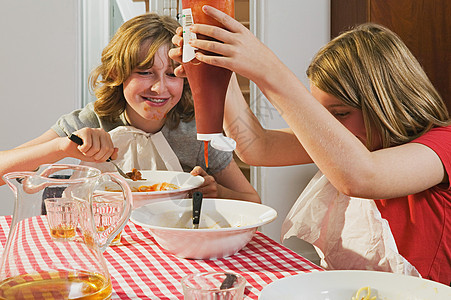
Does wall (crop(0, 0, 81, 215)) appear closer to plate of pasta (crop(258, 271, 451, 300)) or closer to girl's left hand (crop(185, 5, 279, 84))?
girl's left hand (crop(185, 5, 279, 84))

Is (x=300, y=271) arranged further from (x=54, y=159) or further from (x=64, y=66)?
(x=64, y=66)

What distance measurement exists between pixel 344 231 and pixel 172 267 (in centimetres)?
53

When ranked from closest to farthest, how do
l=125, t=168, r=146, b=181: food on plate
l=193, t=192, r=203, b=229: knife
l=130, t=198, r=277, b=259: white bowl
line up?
1. l=130, t=198, r=277, b=259: white bowl
2. l=193, t=192, r=203, b=229: knife
3. l=125, t=168, r=146, b=181: food on plate

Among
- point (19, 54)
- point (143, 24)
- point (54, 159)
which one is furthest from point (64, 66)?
point (54, 159)

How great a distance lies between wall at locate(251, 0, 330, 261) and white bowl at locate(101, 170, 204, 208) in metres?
1.45

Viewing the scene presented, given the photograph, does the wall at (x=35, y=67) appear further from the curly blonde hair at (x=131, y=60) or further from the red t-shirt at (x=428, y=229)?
the red t-shirt at (x=428, y=229)

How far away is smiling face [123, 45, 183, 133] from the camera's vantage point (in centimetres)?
173

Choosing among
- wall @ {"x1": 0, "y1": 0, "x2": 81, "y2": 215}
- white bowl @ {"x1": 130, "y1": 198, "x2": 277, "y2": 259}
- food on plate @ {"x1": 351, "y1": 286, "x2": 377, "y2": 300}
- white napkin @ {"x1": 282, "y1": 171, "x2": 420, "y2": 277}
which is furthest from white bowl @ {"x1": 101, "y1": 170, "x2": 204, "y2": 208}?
wall @ {"x1": 0, "y1": 0, "x2": 81, "y2": 215}

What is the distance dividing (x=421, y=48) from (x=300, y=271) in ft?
6.27

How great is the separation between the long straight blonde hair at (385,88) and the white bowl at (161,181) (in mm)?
412

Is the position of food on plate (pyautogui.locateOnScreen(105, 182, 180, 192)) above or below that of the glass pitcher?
below

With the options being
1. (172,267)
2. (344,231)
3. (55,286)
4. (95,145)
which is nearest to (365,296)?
(172,267)

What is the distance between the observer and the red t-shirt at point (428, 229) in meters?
1.17

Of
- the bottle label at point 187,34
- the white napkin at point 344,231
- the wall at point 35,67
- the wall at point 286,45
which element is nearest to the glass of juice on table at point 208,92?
the bottle label at point 187,34
